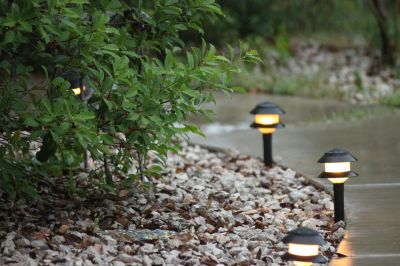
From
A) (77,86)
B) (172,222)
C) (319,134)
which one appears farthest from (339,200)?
(319,134)

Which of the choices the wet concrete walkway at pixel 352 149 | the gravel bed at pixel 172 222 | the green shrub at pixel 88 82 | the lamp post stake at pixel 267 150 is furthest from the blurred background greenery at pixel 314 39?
the green shrub at pixel 88 82

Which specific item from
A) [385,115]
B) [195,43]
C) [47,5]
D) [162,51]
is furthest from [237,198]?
[195,43]

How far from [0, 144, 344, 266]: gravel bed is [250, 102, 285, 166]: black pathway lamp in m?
0.39

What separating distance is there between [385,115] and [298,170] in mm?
A: 2918

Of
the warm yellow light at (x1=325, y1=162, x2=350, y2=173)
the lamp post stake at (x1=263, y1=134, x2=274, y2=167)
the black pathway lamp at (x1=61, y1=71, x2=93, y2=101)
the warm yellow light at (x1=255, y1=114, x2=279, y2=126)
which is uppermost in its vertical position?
the warm yellow light at (x1=255, y1=114, x2=279, y2=126)

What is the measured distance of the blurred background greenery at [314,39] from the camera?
12.7 metres

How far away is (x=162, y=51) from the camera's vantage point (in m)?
6.75

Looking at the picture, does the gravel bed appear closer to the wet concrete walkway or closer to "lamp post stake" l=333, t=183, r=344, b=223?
"lamp post stake" l=333, t=183, r=344, b=223

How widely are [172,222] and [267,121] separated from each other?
7.15 ft

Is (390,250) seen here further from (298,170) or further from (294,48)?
(294,48)

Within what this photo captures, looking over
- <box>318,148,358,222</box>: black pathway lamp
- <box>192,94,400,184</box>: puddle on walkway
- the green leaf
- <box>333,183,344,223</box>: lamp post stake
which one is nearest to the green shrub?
the green leaf

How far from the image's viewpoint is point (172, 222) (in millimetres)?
6016

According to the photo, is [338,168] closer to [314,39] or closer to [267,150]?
[267,150]

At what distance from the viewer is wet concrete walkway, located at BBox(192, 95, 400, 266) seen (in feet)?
18.3
